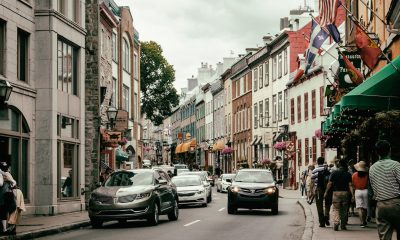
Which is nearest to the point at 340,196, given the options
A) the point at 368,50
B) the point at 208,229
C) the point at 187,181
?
the point at 208,229

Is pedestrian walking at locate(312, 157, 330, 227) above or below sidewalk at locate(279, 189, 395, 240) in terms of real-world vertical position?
above

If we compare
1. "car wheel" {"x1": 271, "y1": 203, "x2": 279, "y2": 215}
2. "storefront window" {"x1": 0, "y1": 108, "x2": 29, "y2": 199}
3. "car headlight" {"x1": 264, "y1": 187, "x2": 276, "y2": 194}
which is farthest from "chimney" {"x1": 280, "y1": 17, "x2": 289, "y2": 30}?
"storefront window" {"x1": 0, "y1": 108, "x2": 29, "y2": 199}

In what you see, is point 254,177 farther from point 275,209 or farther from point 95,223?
point 95,223

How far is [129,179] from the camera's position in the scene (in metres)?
23.4

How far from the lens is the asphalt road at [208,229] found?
1896 cm

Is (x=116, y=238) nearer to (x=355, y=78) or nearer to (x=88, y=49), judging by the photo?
(x=355, y=78)

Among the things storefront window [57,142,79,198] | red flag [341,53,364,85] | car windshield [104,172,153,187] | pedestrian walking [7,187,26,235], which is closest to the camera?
pedestrian walking [7,187,26,235]

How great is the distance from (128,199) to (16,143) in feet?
17.9

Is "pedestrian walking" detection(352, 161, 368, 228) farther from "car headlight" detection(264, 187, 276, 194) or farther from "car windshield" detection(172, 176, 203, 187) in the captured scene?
"car windshield" detection(172, 176, 203, 187)

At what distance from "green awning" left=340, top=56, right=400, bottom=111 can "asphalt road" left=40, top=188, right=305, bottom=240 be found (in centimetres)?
359

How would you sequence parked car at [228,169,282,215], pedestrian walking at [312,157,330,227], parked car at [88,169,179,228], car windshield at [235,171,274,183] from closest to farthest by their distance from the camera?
pedestrian walking at [312,157,330,227]
parked car at [88,169,179,228]
parked car at [228,169,282,215]
car windshield at [235,171,274,183]

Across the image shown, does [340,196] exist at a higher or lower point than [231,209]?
higher

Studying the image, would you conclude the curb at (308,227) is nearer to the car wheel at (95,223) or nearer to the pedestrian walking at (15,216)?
the car wheel at (95,223)

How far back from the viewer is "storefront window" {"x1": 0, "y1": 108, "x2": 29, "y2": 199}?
24.2 metres
